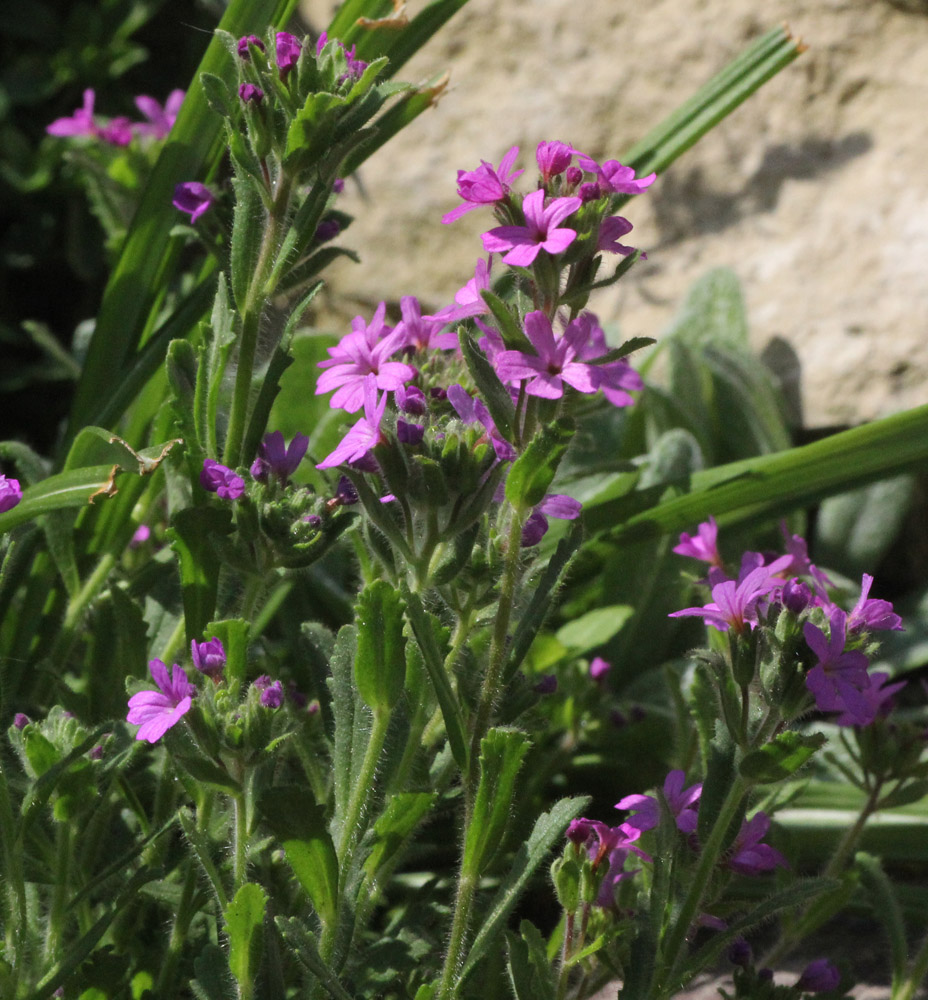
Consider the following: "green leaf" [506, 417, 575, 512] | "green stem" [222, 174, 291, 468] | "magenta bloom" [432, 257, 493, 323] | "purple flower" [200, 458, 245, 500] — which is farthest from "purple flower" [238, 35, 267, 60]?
"green leaf" [506, 417, 575, 512]

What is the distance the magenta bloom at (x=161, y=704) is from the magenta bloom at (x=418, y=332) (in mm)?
514

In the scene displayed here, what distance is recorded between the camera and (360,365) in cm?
145

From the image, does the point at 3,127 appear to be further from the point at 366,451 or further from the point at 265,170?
the point at 366,451

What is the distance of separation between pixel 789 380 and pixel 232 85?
1.89 m

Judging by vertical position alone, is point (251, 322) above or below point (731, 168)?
below

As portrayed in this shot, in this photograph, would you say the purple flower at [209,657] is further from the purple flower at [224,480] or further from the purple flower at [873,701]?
the purple flower at [873,701]

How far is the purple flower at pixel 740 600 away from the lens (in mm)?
1278

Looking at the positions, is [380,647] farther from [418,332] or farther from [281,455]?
[418,332]

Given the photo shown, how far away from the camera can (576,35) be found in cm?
357

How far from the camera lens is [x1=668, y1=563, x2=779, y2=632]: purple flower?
1.28 m

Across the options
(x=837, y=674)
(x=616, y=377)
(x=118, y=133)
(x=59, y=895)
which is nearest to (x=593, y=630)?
(x=616, y=377)

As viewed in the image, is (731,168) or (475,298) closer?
(475,298)

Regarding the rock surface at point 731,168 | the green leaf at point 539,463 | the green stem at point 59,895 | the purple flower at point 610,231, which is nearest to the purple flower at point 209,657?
the green stem at point 59,895

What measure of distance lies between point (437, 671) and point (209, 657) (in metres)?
0.27
